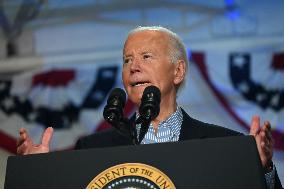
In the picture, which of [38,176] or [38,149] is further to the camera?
[38,149]

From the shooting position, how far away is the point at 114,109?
3.61ft

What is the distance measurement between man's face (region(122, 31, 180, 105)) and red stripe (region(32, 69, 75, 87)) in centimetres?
132

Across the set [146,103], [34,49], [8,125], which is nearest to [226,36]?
[34,49]

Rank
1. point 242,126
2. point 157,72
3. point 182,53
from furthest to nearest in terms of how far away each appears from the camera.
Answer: point 242,126 → point 182,53 → point 157,72

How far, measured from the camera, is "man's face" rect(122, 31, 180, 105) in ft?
4.69

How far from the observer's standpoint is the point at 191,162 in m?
0.90

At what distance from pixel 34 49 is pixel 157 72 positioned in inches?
61.7

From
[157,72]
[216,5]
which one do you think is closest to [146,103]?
[157,72]

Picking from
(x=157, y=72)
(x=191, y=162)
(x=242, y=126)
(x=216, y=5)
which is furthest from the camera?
(x=216, y=5)

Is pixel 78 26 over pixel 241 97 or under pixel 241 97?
over

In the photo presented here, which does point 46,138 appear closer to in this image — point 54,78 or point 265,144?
point 265,144

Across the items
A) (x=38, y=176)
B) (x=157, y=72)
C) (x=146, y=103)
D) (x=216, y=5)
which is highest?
(x=216, y=5)

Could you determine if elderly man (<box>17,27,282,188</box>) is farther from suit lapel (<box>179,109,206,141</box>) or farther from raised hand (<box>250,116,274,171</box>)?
raised hand (<box>250,116,274,171</box>)

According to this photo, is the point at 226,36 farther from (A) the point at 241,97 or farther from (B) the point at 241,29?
(A) the point at 241,97
